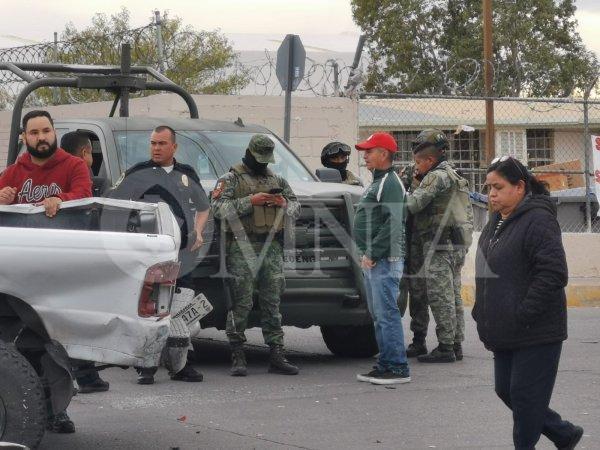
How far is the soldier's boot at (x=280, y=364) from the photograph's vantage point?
10023mm

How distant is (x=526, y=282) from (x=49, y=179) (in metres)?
3.15

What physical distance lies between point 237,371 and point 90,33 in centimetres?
3176

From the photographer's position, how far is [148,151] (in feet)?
34.1

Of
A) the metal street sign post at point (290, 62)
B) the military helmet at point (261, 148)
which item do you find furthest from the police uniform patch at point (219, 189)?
the metal street sign post at point (290, 62)

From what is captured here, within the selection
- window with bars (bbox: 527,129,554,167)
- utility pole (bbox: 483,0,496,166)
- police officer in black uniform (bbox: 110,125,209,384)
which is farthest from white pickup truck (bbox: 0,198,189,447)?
window with bars (bbox: 527,129,554,167)

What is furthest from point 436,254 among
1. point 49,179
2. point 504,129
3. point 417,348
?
point 504,129

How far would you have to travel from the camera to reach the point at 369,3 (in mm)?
50938

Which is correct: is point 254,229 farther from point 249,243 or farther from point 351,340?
point 351,340

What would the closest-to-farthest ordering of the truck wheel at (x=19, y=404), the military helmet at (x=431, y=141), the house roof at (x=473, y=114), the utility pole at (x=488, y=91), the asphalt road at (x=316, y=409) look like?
the truck wheel at (x=19, y=404) → the asphalt road at (x=316, y=409) → the military helmet at (x=431, y=141) → the utility pole at (x=488, y=91) → the house roof at (x=473, y=114)

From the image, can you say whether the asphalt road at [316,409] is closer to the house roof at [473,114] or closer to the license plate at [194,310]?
the license plate at [194,310]

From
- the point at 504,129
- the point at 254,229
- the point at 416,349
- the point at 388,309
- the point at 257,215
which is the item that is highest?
the point at 504,129

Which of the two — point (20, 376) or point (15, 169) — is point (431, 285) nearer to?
point (15, 169)

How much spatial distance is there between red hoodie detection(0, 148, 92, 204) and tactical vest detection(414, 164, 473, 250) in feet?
11.5

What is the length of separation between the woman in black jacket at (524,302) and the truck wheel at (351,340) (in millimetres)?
4645
